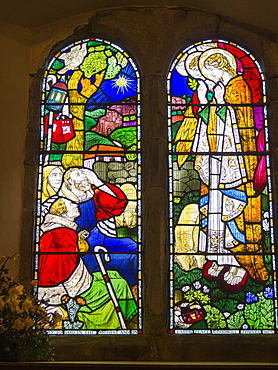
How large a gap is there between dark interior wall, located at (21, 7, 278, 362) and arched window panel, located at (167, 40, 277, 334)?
102 mm

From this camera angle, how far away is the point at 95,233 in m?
5.80

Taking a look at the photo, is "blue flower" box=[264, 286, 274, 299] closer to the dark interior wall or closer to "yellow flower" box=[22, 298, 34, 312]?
the dark interior wall

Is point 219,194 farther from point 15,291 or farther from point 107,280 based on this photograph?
point 15,291

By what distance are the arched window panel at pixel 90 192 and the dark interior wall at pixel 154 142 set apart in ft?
0.31

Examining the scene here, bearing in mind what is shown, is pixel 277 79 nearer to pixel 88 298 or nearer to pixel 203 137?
pixel 203 137

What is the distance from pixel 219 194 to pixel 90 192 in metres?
1.10

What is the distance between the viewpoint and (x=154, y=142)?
5.96 m

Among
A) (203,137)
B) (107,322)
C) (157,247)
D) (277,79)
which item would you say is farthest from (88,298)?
(277,79)

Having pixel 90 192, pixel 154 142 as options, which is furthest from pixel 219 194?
pixel 90 192

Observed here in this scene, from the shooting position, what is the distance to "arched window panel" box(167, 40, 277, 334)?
5.59 meters

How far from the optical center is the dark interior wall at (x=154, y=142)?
538 cm

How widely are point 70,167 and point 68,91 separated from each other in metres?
0.76

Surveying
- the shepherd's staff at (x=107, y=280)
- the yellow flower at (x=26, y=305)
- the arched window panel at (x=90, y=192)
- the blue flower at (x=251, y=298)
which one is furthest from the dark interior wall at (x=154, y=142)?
the yellow flower at (x=26, y=305)

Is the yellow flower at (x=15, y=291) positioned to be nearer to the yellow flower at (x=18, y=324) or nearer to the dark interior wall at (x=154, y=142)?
the yellow flower at (x=18, y=324)
